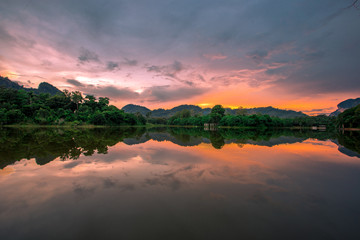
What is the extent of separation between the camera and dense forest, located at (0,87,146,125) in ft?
161

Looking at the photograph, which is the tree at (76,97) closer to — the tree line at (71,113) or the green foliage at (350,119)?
the tree line at (71,113)

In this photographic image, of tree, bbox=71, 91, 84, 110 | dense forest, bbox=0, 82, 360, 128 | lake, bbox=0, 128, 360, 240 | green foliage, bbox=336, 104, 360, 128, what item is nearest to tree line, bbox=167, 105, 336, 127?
dense forest, bbox=0, 82, 360, 128

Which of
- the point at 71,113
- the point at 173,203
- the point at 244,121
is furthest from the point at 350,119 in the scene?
the point at 71,113

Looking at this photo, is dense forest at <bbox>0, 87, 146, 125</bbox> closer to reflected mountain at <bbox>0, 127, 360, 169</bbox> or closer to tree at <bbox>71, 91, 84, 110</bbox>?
tree at <bbox>71, 91, 84, 110</bbox>

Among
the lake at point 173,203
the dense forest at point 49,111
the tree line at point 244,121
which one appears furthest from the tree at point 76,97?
the lake at point 173,203

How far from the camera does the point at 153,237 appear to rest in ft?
9.13

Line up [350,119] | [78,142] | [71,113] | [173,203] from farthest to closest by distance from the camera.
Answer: [71,113] < [350,119] < [78,142] < [173,203]

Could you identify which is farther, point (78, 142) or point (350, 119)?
point (350, 119)

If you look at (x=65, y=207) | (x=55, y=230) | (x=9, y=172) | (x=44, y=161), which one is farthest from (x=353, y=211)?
(x=44, y=161)

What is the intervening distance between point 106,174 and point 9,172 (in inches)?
148

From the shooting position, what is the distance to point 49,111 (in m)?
55.3

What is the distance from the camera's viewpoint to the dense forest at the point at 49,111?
1934 inches

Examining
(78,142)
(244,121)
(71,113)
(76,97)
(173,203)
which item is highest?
(76,97)

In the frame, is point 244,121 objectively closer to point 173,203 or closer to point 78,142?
point 78,142
